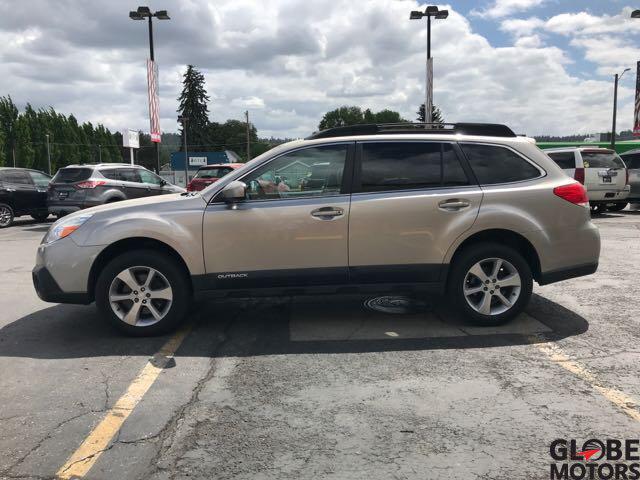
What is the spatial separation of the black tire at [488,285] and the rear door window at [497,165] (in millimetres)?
660

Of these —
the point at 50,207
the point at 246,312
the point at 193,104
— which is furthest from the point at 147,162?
the point at 246,312

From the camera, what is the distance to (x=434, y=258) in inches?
199

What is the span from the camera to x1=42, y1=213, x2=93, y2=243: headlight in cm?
500

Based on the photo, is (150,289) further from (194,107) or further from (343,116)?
(343,116)

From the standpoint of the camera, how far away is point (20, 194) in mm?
15680

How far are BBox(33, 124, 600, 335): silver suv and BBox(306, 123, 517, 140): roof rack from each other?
0.51 ft

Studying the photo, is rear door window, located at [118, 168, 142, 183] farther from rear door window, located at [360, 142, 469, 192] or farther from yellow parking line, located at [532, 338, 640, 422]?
yellow parking line, located at [532, 338, 640, 422]

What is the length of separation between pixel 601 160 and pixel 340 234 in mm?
13368

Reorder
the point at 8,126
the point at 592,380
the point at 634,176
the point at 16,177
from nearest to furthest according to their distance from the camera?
the point at 592,380 → the point at 16,177 → the point at 634,176 → the point at 8,126

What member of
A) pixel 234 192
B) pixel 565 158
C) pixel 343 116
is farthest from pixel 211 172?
pixel 343 116

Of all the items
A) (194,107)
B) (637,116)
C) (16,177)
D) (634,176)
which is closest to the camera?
(16,177)

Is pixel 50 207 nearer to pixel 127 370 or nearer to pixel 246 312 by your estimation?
pixel 246 312

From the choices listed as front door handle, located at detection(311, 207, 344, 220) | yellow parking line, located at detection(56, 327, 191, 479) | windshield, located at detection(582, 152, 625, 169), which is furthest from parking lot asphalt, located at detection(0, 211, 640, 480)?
windshield, located at detection(582, 152, 625, 169)

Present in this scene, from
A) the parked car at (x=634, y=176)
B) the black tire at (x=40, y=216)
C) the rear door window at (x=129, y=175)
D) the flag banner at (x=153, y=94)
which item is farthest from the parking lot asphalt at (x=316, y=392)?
the flag banner at (x=153, y=94)
